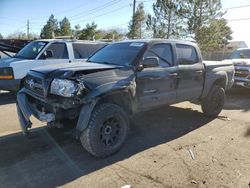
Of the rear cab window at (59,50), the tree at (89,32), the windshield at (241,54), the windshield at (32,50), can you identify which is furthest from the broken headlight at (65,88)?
the tree at (89,32)

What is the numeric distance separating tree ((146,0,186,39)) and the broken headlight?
25701 mm

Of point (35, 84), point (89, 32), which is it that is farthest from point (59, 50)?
point (89, 32)

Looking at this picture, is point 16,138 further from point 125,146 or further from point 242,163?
point 242,163

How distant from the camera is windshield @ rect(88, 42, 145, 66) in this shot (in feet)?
16.5

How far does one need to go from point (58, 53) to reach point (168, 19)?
72.6 ft

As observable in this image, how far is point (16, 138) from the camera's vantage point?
5199 millimetres

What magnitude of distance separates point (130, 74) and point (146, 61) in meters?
0.43

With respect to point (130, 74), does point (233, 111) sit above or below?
below

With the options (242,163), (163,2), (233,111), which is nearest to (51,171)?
(242,163)

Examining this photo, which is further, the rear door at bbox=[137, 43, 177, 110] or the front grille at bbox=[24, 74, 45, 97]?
the rear door at bbox=[137, 43, 177, 110]

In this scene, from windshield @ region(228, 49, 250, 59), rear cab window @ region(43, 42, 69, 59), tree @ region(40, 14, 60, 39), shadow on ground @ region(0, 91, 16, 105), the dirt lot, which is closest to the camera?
the dirt lot

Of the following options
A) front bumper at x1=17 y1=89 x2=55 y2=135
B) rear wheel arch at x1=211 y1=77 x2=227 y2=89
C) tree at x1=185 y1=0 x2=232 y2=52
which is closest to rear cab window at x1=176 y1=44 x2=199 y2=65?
rear wheel arch at x1=211 y1=77 x2=227 y2=89

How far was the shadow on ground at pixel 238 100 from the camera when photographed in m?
8.34

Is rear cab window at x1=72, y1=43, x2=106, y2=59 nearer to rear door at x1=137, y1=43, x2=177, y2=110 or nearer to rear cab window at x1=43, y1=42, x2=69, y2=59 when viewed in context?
rear cab window at x1=43, y1=42, x2=69, y2=59
